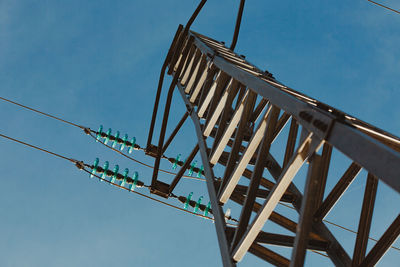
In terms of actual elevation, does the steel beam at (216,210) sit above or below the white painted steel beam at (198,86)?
below

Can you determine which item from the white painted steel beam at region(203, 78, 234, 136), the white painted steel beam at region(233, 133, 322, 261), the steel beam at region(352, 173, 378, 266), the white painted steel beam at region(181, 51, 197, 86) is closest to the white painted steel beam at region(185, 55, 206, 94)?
the white painted steel beam at region(181, 51, 197, 86)

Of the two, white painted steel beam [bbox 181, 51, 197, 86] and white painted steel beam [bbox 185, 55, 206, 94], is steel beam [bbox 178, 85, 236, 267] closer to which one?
white painted steel beam [bbox 185, 55, 206, 94]

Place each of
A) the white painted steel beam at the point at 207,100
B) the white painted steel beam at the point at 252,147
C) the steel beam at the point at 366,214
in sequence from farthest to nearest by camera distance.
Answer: the white painted steel beam at the point at 207,100, the white painted steel beam at the point at 252,147, the steel beam at the point at 366,214

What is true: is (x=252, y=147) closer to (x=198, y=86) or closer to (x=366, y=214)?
(x=366, y=214)

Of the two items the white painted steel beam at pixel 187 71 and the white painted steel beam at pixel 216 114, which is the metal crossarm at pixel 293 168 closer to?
the white painted steel beam at pixel 216 114

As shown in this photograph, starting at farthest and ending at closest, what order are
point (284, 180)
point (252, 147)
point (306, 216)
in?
point (252, 147) → point (284, 180) → point (306, 216)

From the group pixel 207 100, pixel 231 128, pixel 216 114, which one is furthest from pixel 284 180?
pixel 207 100

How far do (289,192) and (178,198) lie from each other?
3.62m

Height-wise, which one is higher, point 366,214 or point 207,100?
point 207,100

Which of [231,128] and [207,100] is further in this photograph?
[207,100]

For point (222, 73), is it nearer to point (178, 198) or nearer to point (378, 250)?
point (178, 198)

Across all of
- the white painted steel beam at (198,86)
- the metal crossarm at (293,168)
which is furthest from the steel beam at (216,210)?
the white painted steel beam at (198,86)

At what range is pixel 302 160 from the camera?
382cm

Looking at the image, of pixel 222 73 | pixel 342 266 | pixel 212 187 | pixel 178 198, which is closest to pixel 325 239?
pixel 342 266
